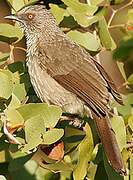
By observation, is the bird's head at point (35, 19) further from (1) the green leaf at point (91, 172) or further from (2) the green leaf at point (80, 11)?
(1) the green leaf at point (91, 172)

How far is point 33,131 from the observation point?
295 centimetres

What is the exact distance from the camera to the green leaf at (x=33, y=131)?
293 cm

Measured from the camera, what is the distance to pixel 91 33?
4.09 meters

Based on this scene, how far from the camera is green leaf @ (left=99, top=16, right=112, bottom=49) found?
3.77m

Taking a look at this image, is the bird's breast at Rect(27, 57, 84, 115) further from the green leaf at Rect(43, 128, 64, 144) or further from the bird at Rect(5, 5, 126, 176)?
the green leaf at Rect(43, 128, 64, 144)

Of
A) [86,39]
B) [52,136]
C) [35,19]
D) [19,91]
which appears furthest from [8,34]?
[35,19]

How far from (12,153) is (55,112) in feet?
1.74

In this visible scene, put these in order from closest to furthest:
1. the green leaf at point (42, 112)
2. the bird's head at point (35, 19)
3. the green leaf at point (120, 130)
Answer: the green leaf at point (42, 112) → the green leaf at point (120, 130) → the bird's head at point (35, 19)

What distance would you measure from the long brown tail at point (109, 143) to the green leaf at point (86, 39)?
0.66 meters

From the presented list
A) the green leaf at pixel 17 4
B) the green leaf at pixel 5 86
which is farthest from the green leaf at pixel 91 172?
the green leaf at pixel 17 4

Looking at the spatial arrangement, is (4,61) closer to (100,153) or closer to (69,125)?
(69,125)

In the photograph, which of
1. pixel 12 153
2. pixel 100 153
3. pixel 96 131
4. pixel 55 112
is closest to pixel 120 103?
pixel 96 131

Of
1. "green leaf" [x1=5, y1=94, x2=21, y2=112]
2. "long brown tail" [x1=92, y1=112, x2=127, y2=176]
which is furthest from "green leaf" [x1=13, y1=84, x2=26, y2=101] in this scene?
"long brown tail" [x1=92, y1=112, x2=127, y2=176]

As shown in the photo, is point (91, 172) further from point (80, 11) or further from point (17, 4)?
point (17, 4)
